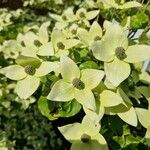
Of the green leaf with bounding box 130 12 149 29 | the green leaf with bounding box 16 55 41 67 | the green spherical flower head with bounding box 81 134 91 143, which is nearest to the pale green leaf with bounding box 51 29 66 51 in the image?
the green leaf with bounding box 16 55 41 67

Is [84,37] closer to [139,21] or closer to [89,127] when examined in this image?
[139,21]

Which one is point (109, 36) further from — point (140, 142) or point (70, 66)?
point (140, 142)

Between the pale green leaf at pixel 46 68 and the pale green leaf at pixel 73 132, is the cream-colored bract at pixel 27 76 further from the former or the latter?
the pale green leaf at pixel 73 132

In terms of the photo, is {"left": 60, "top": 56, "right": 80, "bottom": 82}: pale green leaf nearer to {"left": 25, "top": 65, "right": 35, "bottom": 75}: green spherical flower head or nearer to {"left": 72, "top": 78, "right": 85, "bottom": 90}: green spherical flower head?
{"left": 72, "top": 78, "right": 85, "bottom": 90}: green spherical flower head

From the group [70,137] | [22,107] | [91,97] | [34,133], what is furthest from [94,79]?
[34,133]

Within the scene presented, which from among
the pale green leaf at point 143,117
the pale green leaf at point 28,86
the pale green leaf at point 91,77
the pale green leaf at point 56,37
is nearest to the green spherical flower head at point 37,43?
the pale green leaf at point 56,37
